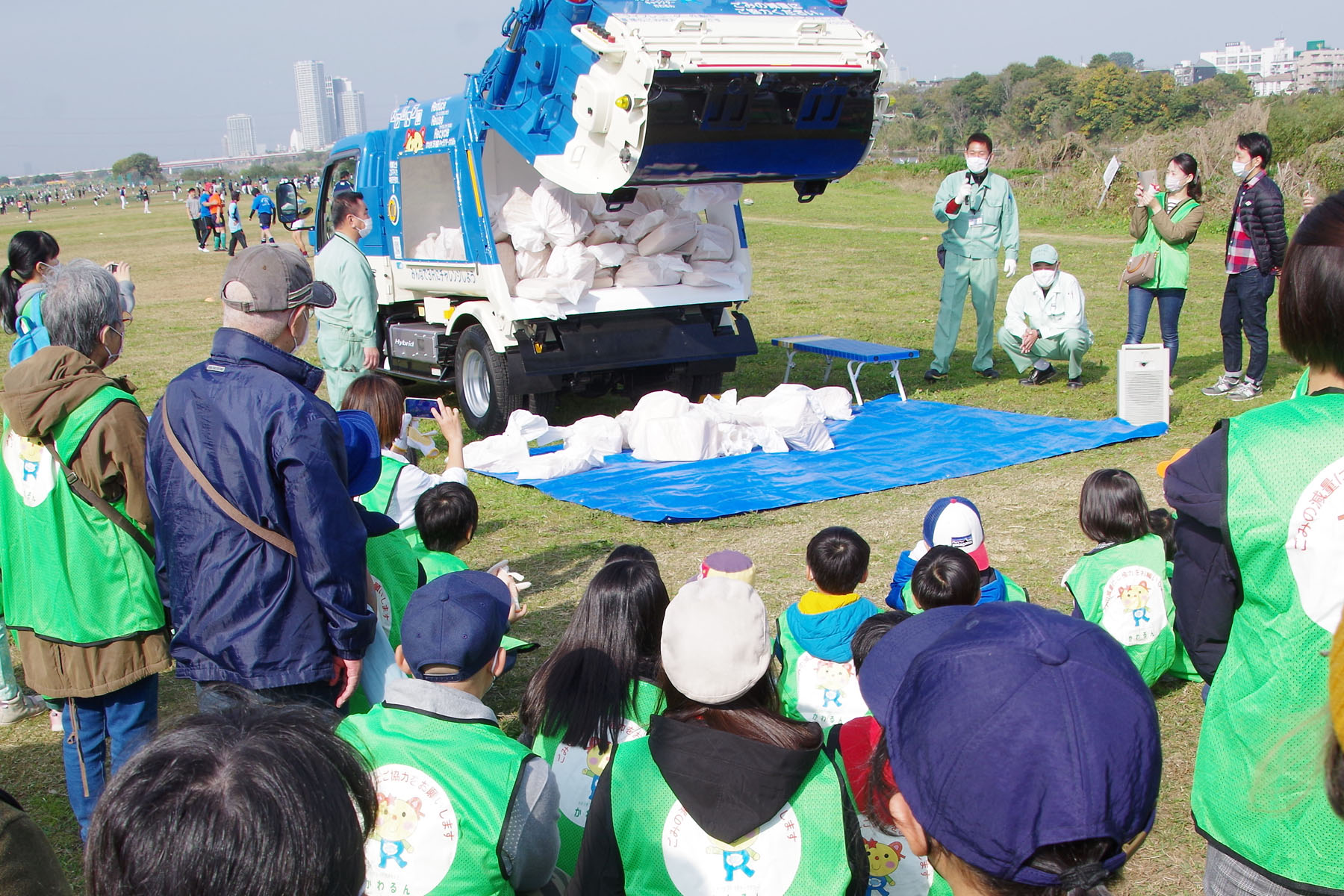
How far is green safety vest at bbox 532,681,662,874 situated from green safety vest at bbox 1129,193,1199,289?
7657mm

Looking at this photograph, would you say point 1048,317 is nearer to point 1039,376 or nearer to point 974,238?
point 1039,376

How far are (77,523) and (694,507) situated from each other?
4150mm

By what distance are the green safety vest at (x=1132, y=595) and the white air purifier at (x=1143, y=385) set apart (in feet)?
15.0

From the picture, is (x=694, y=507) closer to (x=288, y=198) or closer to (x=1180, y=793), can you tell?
(x=1180, y=793)

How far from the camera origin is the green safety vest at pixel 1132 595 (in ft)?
12.6

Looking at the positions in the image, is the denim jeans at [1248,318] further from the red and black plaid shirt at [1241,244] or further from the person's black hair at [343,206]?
the person's black hair at [343,206]

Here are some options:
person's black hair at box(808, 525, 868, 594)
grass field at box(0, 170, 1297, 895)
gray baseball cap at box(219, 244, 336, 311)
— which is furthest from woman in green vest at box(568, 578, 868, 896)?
gray baseball cap at box(219, 244, 336, 311)

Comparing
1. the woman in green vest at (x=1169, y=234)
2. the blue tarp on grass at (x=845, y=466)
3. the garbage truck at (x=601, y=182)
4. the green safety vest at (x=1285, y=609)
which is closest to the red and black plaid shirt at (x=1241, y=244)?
the woman in green vest at (x=1169, y=234)

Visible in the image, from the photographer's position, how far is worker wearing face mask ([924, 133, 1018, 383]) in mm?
9938

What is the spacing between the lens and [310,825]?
3.62ft

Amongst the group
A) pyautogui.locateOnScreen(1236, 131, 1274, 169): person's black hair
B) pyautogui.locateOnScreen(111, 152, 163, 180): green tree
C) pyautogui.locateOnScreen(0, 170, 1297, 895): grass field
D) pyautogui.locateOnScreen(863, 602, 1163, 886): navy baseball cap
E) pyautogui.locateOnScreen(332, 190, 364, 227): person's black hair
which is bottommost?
pyautogui.locateOnScreen(0, 170, 1297, 895): grass field

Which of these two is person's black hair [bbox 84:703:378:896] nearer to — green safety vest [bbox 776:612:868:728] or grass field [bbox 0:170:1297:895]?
grass field [bbox 0:170:1297:895]

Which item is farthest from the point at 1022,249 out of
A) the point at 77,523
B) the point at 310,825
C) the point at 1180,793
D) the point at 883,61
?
the point at 310,825

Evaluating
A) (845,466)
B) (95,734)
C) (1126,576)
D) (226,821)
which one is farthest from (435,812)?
(845,466)
